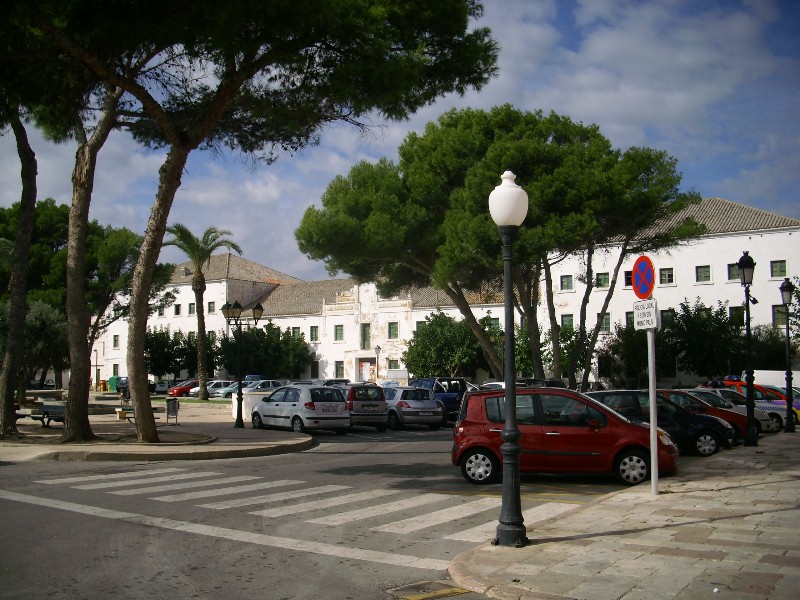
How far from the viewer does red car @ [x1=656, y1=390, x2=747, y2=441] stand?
63.5 ft

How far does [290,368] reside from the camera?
213ft

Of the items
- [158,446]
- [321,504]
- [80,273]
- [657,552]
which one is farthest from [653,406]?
[80,273]

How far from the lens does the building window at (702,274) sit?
51938 millimetres

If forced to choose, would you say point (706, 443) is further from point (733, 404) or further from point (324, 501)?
point (324, 501)

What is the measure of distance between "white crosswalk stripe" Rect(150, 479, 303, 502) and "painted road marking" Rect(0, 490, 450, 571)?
48.6 inches

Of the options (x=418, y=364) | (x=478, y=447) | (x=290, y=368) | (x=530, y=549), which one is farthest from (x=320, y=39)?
(x=290, y=368)

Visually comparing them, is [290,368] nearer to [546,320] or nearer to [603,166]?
[546,320]

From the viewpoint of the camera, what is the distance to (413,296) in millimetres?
61562

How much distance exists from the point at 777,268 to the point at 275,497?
151ft

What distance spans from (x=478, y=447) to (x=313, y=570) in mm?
5992

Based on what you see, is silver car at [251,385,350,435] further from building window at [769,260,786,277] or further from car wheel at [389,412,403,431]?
building window at [769,260,786,277]

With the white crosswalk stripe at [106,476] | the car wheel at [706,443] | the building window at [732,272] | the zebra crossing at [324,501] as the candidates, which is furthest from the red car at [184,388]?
the car wheel at [706,443]

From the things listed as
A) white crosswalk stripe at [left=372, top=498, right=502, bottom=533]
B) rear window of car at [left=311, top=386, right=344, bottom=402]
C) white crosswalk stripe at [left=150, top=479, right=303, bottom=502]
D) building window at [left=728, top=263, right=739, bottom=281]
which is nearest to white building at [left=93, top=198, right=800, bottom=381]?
building window at [left=728, top=263, right=739, bottom=281]

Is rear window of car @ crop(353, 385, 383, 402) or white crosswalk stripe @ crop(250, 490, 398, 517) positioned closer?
white crosswalk stripe @ crop(250, 490, 398, 517)
